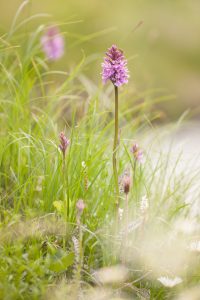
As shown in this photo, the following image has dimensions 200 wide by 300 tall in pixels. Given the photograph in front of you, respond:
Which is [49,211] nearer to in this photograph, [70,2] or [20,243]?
[20,243]

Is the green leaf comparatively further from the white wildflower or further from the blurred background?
the blurred background

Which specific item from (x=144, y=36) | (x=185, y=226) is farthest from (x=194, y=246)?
(x=144, y=36)

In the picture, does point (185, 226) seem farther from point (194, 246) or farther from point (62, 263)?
point (62, 263)

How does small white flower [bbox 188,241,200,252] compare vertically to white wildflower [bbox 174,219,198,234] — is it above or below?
below

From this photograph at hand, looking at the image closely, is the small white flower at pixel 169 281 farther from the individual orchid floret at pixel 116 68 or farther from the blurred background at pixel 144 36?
the blurred background at pixel 144 36

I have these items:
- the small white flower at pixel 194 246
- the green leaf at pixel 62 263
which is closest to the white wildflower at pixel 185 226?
the small white flower at pixel 194 246

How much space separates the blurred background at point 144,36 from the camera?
5.88 meters

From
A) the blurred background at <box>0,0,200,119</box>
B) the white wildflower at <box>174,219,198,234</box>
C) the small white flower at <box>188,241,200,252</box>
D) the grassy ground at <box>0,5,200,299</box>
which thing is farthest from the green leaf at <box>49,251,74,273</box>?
the blurred background at <box>0,0,200,119</box>

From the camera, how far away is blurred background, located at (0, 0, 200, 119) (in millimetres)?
5879

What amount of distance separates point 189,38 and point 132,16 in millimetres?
641

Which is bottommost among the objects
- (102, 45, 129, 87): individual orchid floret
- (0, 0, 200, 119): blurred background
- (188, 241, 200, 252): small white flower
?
(188, 241, 200, 252): small white flower

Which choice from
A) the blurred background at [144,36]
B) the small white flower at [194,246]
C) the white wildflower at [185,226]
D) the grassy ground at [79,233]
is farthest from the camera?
the blurred background at [144,36]

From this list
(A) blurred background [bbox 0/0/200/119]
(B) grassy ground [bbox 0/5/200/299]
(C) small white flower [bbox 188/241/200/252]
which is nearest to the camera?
(B) grassy ground [bbox 0/5/200/299]

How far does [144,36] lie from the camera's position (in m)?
5.86
